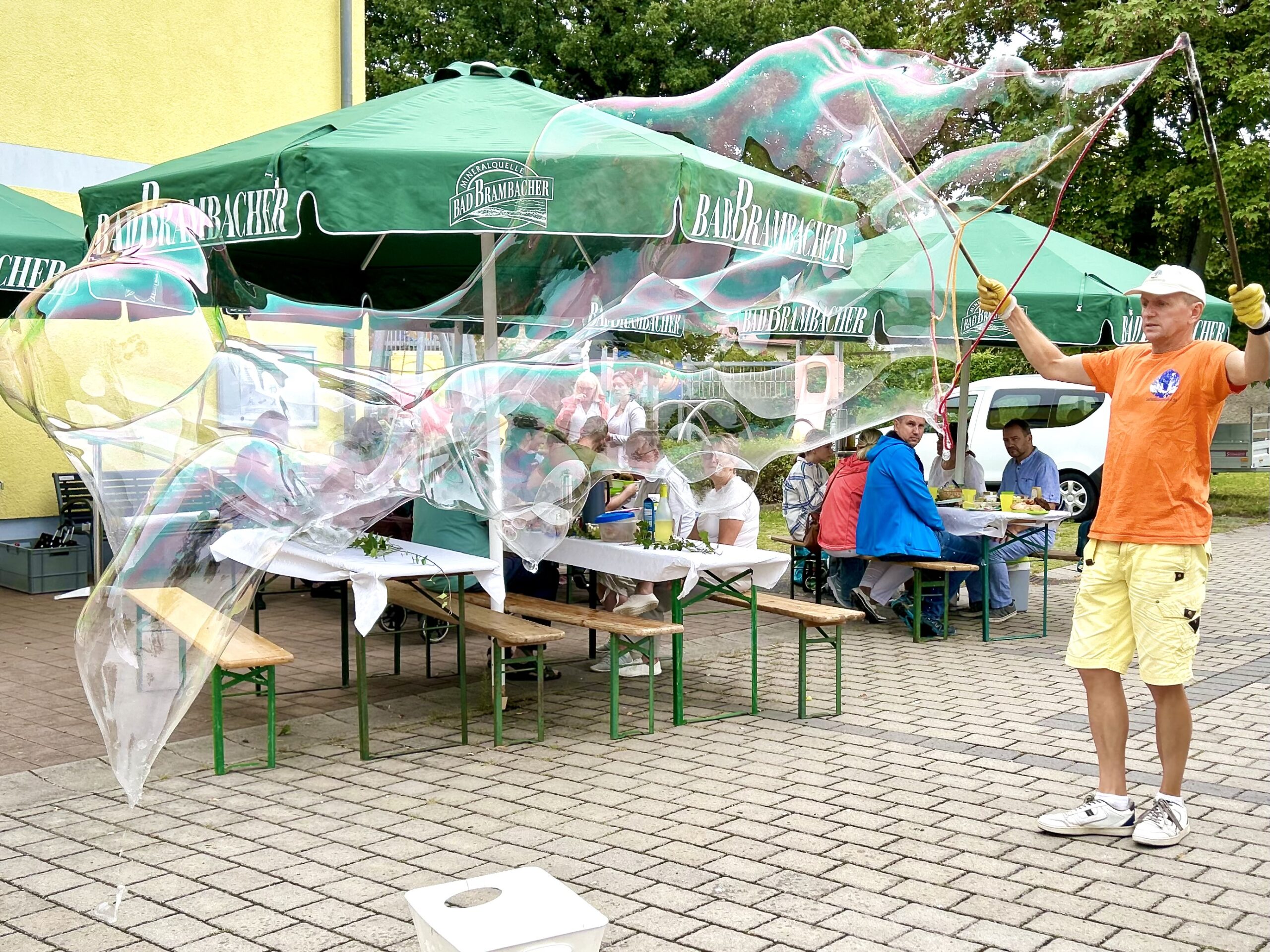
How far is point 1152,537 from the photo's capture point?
415cm

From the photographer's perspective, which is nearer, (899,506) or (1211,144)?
(1211,144)

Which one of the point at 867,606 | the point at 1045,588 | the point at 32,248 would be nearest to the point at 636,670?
the point at 867,606

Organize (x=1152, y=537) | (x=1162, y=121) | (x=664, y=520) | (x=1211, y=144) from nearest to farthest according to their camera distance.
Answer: (x=1211, y=144) → (x=1152, y=537) → (x=664, y=520) → (x=1162, y=121)

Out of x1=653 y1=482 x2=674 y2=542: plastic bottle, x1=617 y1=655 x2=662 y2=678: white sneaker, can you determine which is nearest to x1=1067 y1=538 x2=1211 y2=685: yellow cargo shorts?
x1=653 y1=482 x2=674 y2=542: plastic bottle

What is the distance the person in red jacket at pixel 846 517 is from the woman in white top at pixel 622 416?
3.42 m

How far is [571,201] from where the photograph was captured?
17.1 feet

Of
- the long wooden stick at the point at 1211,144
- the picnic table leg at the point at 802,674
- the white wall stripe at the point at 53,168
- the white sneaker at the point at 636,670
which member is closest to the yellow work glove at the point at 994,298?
the long wooden stick at the point at 1211,144

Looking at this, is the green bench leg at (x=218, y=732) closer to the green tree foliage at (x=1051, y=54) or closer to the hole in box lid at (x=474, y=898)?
the hole in box lid at (x=474, y=898)

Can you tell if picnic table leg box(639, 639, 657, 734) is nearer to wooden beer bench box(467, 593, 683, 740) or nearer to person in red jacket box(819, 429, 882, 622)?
wooden beer bench box(467, 593, 683, 740)

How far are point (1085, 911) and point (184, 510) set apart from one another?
3.04 metres

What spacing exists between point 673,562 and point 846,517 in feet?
10.9

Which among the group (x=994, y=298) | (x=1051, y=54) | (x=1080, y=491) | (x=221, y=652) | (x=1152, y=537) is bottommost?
(x=1080, y=491)

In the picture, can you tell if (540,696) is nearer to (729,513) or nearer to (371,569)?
(371,569)

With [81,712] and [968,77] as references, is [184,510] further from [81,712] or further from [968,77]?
[968,77]
